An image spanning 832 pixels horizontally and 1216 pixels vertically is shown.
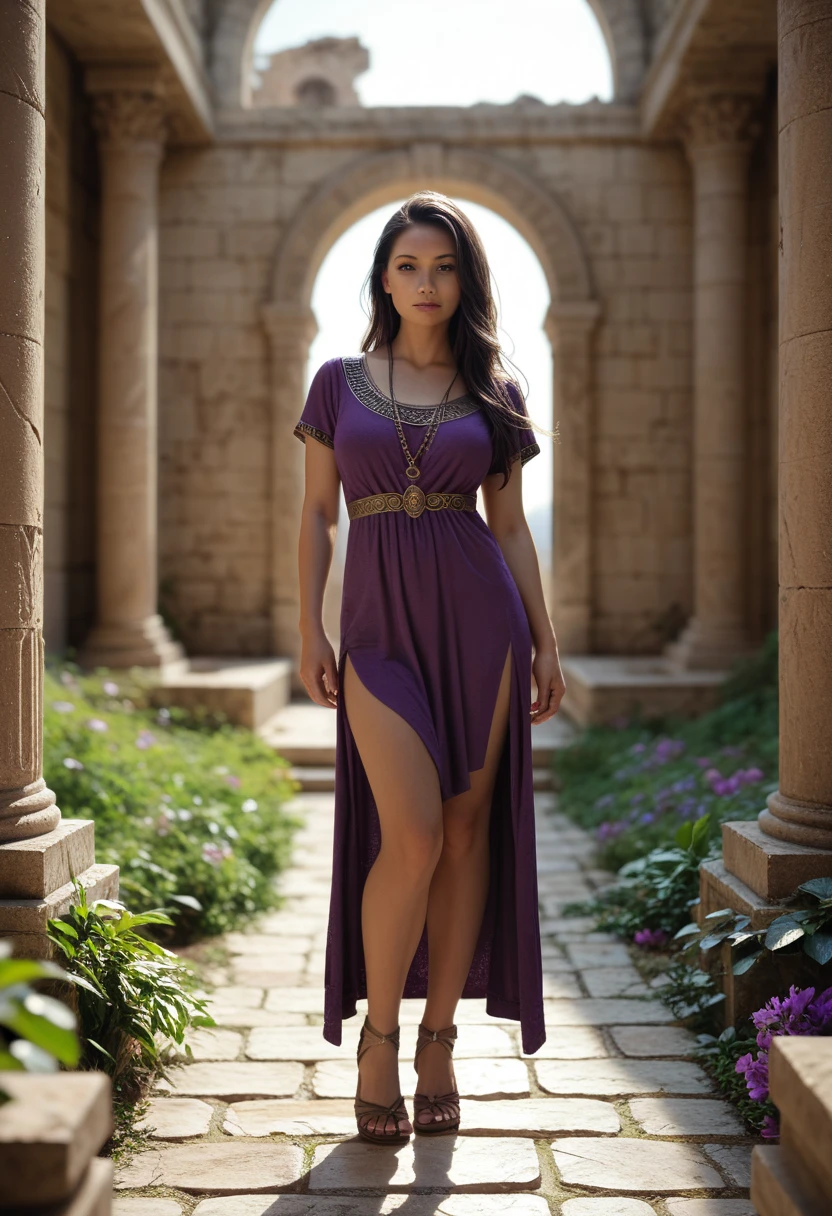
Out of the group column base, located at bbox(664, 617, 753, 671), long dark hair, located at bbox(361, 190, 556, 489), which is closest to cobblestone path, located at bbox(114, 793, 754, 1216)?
long dark hair, located at bbox(361, 190, 556, 489)

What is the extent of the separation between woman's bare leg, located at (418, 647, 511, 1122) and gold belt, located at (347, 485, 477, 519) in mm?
355

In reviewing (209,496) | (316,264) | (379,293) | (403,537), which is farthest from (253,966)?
(316,264)

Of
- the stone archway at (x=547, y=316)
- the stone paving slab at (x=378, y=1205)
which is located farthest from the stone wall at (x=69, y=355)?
the stone paving slab at (x=378, y=1205)

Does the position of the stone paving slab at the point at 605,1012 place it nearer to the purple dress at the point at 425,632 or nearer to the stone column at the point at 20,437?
the purple dress at the point at 425,632

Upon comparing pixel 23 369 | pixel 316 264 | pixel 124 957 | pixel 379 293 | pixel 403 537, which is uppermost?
pixel 316 264

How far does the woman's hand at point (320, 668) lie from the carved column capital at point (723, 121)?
7345mm

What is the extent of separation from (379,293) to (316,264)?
23.7 feet

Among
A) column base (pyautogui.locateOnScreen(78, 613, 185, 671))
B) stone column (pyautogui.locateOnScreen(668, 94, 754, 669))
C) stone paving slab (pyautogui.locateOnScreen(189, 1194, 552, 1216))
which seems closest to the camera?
stone paving slab (pyautogui.locateOnScreen(189, 1194, 552, 1216))

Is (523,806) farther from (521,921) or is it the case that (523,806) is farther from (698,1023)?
(698,1023)

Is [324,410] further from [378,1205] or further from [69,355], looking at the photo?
[69,355]

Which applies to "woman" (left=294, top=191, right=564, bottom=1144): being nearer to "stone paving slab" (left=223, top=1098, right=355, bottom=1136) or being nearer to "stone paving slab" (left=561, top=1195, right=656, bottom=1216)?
"stone paving slab" (left=223, top=1098, right=355, bottom=1136)

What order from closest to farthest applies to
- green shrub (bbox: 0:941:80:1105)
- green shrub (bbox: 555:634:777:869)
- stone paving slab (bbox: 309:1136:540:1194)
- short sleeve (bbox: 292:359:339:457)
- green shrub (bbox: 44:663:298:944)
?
green shrub (bbox: 0:941:80:1105), stone paving slab (bbox: 309:1136:540:1194), short sleeve (bbox: 292:359:339:457), green shrub (bbox: 44:663:298:944), green shrub (bbox: 555:634:777:869)

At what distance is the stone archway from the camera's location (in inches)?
378

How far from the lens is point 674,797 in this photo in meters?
5.45
